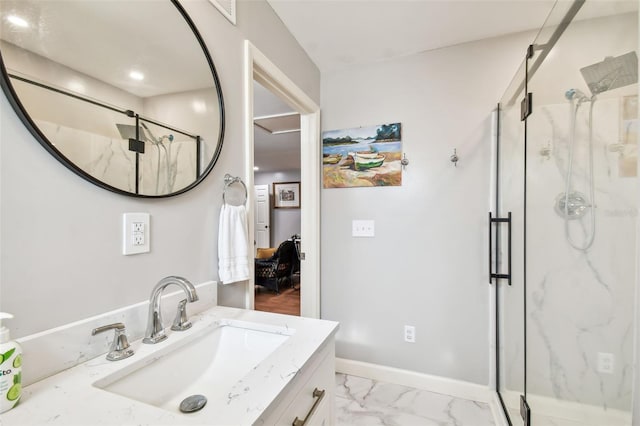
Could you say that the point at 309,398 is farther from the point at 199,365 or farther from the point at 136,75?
the point at 136,75

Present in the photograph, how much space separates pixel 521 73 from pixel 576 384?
155cm

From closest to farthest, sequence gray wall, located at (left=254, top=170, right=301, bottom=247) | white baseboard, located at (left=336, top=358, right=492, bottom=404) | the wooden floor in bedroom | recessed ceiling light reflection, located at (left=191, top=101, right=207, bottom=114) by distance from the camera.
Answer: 1. recessed ceiling light reflection, located at (left=191, top=101, right=207, bottom=114)
2. white baseboard, located at (left=336, top=358, right=492, bottom=404)
3. the wooden floor in bedroom
4. gray wall, located at (left=254, top=170, right=301, bottom=247)

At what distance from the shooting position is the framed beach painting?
2.06 m

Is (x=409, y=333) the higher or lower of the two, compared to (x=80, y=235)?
lower

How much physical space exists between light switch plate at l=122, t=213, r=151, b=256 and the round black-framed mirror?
7 centimetres

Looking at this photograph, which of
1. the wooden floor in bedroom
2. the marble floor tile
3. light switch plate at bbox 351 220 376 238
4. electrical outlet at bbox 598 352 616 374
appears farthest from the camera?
the wooden floor in bedroom

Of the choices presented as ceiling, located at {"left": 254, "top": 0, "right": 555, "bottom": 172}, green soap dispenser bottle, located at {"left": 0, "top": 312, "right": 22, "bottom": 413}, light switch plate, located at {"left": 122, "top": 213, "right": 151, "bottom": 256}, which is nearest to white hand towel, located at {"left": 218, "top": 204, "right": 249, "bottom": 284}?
light switch plate, located at {"left": 122, "top": 213, "right": 151, "bottom": 256}

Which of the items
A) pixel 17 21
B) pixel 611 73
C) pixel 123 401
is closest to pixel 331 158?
pixel 611 73

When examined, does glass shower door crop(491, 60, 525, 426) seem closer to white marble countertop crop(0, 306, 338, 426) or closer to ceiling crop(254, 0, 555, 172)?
ceiling crop(254, 0, 555, 172)

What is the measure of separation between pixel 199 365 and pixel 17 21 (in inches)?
39.2

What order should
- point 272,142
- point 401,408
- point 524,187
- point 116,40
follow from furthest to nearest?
1. point 272,142
2. point 401,408
3. point 524,187
4. point 116,40

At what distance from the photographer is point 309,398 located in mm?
A: 821

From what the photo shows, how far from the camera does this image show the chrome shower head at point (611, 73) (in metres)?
0.83

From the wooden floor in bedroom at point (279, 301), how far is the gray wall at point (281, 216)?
173cm
